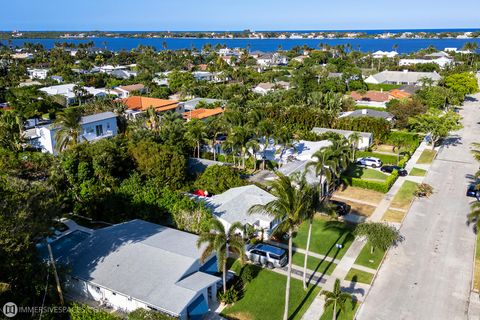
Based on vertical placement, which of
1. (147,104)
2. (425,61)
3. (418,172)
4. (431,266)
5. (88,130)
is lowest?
(418,172)

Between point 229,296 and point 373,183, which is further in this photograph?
point 373,183

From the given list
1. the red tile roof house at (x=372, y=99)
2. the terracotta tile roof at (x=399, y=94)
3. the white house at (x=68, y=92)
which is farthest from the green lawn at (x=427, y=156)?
the white house at (x=68, y=92)

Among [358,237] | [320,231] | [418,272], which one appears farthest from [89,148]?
[418,272]

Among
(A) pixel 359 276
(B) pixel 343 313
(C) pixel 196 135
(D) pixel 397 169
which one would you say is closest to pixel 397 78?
(D) pixel 397 169

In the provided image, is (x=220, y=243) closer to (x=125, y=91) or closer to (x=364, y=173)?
(x=364, y=173)

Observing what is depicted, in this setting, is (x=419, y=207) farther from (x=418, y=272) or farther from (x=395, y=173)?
(x=418, y=272)

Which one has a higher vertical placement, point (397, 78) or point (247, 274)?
point (397, 78)

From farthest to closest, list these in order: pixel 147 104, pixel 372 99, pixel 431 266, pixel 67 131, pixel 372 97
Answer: pixel 372 97, pixel 372 99, pixel 147 104, pixel 67 131, pixel 431 266

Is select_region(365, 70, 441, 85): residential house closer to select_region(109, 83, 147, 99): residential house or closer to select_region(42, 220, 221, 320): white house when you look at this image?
select_region(109, 83, 147, 99): residential house
